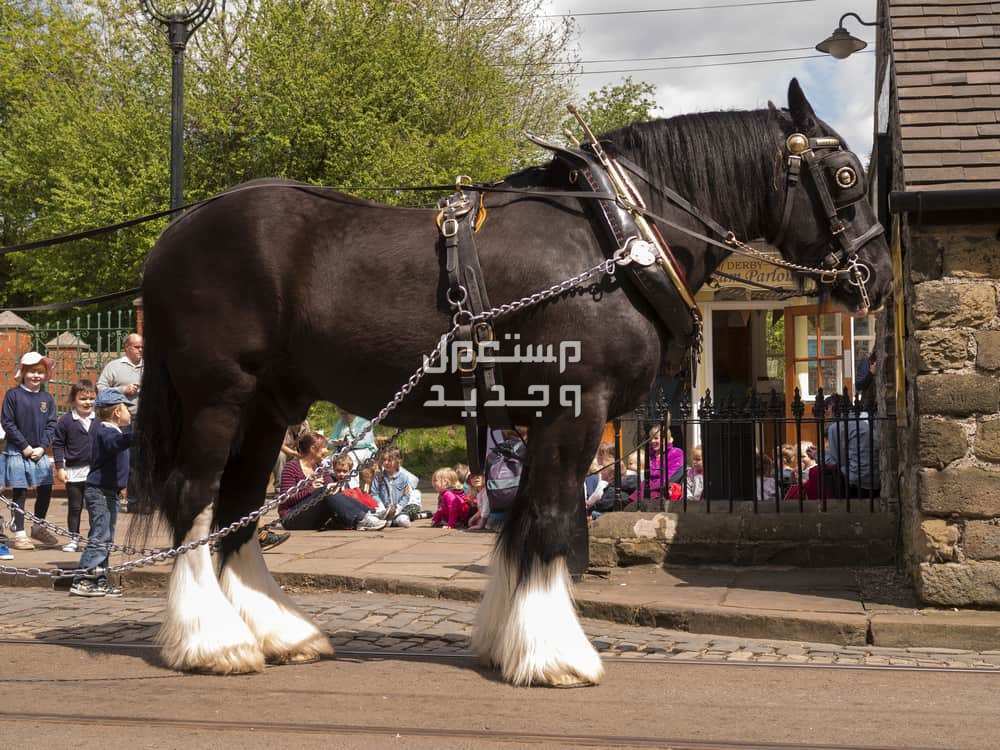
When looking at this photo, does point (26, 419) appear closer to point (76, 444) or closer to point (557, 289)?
point (76, 444)

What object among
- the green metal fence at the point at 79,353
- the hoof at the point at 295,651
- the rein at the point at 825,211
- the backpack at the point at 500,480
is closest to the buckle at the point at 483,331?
the rein at the point at 825,211

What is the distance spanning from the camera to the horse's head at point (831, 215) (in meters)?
5.42

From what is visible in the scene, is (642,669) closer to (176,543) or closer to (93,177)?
(176,543)

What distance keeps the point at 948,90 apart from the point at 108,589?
6.47 meters

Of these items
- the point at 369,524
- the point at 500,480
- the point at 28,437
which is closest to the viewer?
the point at 500,480

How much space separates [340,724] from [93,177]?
2371 centimetres

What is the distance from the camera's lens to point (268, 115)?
929 inches

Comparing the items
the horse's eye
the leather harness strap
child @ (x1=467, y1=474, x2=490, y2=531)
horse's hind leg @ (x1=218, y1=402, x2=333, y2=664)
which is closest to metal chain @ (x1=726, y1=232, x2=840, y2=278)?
the horse's eye

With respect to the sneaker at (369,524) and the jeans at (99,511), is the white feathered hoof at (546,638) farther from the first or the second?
the sneaker at (369,524)

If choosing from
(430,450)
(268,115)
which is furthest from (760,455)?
(268,115)

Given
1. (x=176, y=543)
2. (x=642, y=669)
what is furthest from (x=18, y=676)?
(x=642, y=669)

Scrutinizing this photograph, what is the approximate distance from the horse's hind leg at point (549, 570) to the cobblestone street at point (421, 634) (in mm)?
837

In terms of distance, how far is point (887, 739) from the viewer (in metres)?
4.35

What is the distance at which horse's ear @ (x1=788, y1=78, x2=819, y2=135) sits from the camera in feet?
18.0
